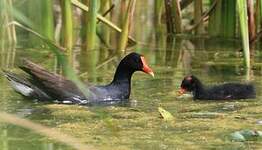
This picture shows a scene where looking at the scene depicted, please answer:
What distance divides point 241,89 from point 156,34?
15.7 ft

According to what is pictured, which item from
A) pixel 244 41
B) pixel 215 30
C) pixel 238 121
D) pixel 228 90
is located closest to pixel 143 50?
pixel 215 30

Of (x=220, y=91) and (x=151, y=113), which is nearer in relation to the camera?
(x=151, y=113)

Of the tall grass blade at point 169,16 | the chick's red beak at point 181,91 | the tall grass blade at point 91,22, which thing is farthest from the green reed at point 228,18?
the chick's red beak at point 181,91

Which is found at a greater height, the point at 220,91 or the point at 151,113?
the point at 220,91

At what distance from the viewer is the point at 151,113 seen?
5918 millimetres

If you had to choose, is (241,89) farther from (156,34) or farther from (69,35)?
(156,34)

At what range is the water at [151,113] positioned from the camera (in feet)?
15.8

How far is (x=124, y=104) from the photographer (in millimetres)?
6598

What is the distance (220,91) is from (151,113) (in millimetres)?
1009

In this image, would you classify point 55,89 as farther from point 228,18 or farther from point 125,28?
point 228,18

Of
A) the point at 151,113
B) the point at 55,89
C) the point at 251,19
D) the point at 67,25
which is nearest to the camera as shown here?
the point at 151,113

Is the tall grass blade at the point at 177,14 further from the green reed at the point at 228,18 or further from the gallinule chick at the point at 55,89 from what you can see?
the gallinule chick at the point at 55,89

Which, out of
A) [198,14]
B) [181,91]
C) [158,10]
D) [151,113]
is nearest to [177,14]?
[198,14]

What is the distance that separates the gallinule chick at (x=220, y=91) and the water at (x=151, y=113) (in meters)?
0.08
